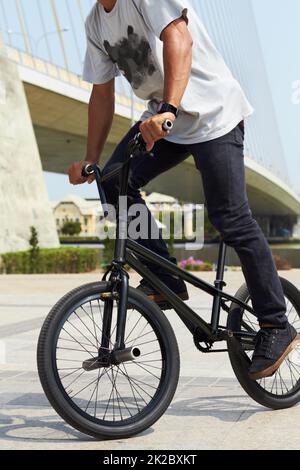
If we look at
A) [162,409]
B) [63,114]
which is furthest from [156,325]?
[63,114]

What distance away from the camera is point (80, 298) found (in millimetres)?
3328

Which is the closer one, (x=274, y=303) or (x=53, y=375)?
(x=53, y=375)

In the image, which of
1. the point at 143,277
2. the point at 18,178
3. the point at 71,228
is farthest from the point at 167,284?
the point at 71,228

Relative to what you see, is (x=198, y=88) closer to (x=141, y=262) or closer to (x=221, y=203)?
(x=221, y=203)

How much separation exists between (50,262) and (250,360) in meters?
19.6

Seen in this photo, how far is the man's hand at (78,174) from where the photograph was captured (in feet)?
12.7

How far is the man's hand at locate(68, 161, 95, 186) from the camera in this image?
3879 millimetres

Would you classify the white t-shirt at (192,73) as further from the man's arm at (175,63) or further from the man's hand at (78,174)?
the man's hand at (78,174)

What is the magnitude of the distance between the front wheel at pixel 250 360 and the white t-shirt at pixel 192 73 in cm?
89

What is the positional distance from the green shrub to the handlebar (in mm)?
19320

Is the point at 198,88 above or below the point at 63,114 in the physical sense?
below

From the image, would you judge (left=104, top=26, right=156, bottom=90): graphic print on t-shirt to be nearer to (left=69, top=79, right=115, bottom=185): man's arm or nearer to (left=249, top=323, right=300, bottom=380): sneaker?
(left=69, top=79, right=115, bottom=185): man's arm

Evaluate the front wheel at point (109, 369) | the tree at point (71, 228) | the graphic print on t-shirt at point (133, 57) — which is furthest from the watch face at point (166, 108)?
the tree at point (71, 228)

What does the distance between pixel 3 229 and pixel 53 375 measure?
73.2 ft
